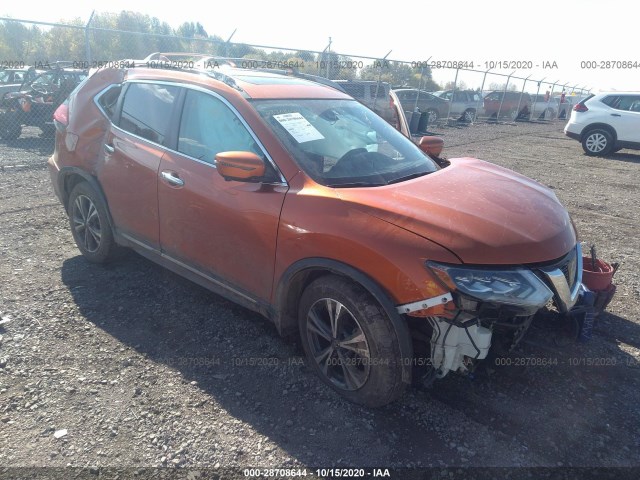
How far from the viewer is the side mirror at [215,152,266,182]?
2.66 m

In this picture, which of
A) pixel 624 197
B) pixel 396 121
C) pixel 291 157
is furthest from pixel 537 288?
A: pixel 624 197

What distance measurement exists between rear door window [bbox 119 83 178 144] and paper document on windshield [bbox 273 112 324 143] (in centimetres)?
98

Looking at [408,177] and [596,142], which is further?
[596,142]

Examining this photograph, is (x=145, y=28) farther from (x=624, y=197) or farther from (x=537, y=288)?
(x=537, y=288)

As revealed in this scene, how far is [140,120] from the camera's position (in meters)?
3.66

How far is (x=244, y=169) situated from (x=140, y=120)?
151 centimetres

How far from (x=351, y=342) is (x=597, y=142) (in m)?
13.7

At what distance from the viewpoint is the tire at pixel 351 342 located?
2430mm

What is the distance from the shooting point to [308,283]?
2.78 meters

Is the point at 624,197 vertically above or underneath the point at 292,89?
underneath

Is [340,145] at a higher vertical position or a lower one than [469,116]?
higher

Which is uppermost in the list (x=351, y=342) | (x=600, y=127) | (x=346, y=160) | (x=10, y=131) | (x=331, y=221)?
(x=346, y=160)

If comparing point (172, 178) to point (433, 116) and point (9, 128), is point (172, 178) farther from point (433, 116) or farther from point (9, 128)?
point (433, 116)

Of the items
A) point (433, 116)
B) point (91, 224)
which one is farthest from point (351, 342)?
point (433, 116)
